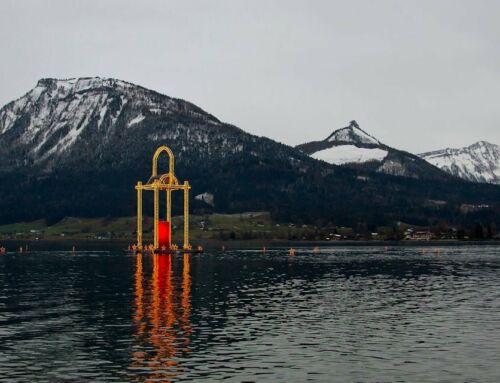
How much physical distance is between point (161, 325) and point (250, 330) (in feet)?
31.0

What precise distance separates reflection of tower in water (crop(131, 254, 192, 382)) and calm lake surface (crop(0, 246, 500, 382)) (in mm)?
139

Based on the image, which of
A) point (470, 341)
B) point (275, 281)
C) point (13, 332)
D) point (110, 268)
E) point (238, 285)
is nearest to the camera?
point (470, 341)

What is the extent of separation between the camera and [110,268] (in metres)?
176

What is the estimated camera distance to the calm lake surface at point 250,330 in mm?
55156

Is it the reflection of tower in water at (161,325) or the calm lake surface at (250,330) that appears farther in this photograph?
the reflection of tower in water at (161,325)

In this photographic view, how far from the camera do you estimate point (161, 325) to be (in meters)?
77.1

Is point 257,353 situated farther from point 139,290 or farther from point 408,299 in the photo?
point 139,290

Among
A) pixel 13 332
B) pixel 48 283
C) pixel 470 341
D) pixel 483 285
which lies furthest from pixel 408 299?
pixel 48 283

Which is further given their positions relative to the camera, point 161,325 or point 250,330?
point 161,325

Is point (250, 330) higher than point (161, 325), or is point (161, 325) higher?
point (161, 325)

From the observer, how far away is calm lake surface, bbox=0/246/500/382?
55156 mm

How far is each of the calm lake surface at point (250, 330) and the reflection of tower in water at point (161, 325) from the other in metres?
0.14

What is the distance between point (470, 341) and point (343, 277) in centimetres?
7789

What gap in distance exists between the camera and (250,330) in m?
73.6
